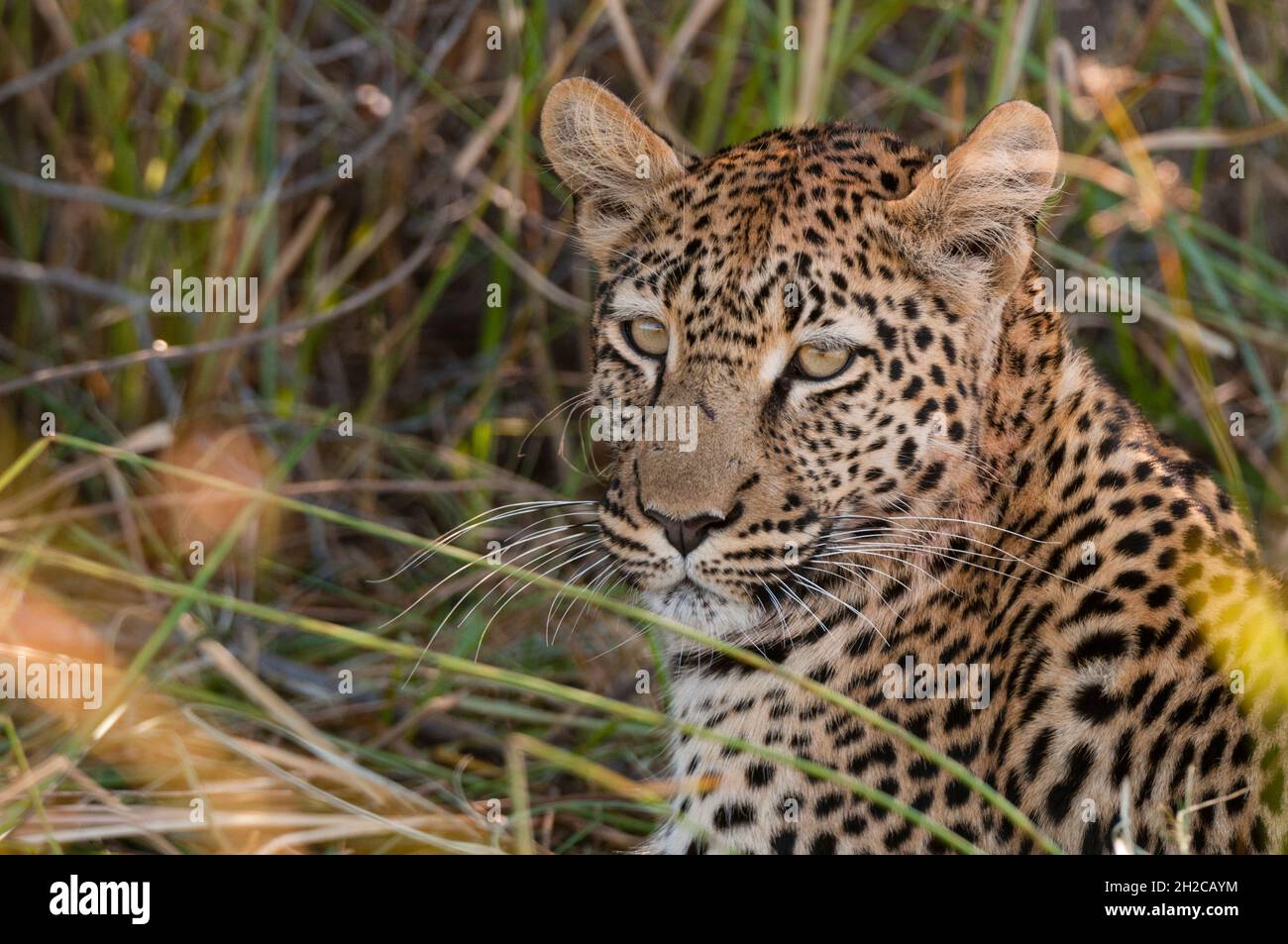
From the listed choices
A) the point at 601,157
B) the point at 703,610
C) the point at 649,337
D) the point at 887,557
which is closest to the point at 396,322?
the point at 601,157

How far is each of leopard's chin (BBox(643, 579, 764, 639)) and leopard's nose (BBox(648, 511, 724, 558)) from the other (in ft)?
0.38

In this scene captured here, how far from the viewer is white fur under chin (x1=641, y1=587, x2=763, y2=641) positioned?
3.68 meters

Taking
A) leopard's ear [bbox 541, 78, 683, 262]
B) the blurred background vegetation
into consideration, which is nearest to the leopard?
leopard's ear [bbox 541, 78, 683, 262]

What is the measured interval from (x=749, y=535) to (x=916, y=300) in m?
0.70

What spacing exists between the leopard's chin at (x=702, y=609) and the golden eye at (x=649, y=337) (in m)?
0.61

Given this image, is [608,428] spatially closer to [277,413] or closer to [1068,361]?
[1068,361]

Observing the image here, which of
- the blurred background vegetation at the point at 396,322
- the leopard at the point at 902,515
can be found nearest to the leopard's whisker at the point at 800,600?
the leopard at the point at 902,515

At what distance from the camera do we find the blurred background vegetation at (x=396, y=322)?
16.3 feet

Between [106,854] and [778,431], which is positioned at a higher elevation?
[778,431]

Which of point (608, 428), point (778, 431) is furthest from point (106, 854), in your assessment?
point (778, 431)

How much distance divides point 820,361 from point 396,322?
3711mm

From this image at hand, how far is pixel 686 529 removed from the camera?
11.7 feet
